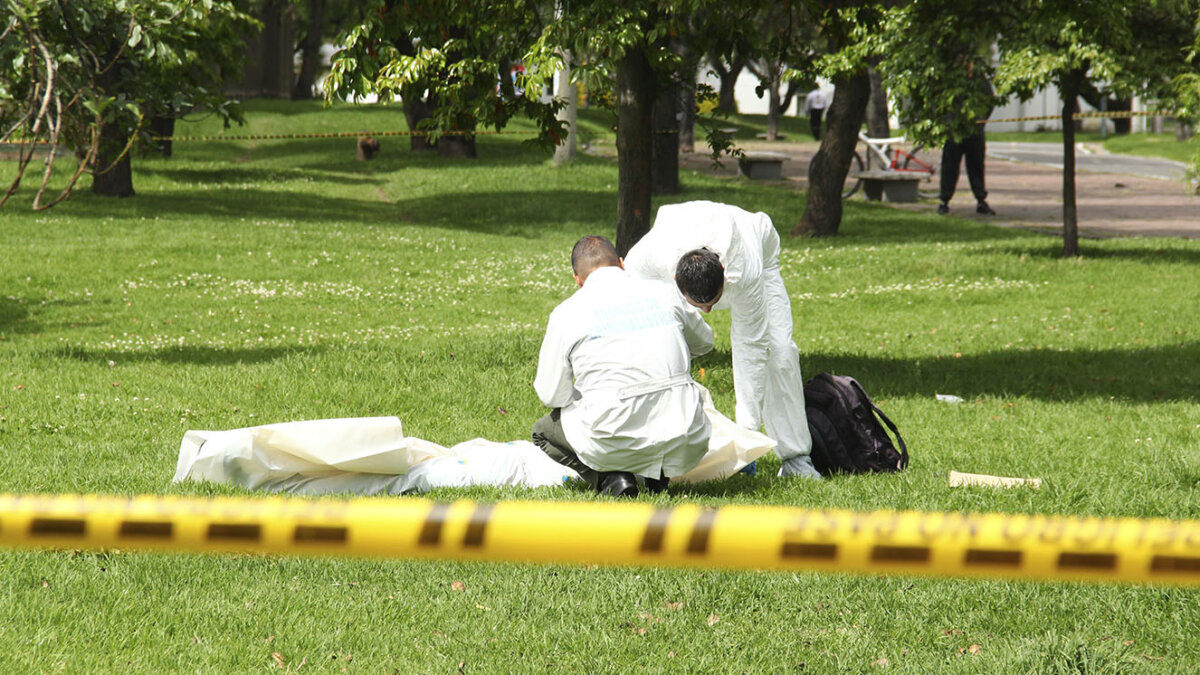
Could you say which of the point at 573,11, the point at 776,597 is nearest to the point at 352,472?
the point at 776,597

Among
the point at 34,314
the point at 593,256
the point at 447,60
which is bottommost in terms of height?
the point at 34,314

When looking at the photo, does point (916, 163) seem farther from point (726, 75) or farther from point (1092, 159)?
point (726, 75)

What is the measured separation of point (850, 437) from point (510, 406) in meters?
2.74

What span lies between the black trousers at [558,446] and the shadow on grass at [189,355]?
4.12 m

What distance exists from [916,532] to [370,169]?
28.7 m

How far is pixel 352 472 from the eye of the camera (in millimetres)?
5629

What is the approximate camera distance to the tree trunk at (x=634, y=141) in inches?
379

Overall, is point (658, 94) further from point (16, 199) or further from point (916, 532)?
point (16, 199)

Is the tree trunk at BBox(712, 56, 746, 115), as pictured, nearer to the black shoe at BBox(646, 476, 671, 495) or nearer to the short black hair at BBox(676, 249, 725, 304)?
the short black hair at BBox(676, 249, 725, 304)

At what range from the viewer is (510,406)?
26.6ft

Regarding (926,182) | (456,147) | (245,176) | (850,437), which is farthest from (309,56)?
(850,437)

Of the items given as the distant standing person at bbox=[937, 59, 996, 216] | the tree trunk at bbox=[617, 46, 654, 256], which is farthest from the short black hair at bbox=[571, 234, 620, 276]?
the distant standing person at bbox=[937, 59, 996, 216]

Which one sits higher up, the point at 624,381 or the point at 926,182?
the point at 926,182

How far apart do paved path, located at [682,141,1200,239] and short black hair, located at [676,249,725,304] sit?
39.0 ft
